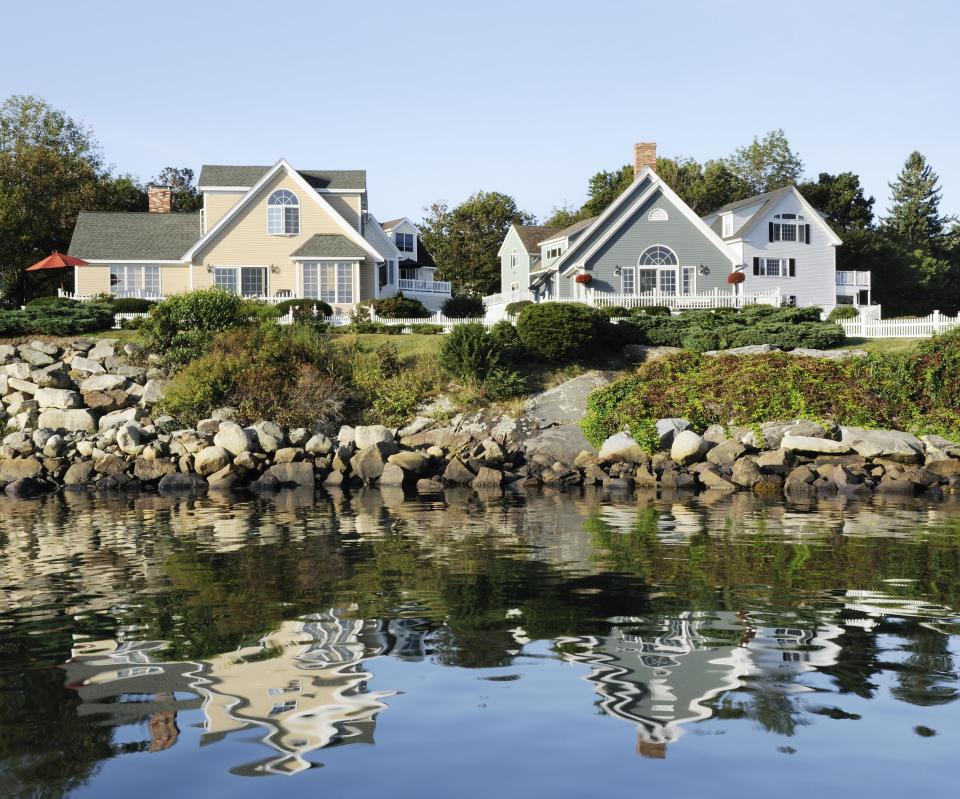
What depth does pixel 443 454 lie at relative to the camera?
2633 centimetres

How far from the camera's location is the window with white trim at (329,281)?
42.2 metres

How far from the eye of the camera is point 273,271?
1686 inches

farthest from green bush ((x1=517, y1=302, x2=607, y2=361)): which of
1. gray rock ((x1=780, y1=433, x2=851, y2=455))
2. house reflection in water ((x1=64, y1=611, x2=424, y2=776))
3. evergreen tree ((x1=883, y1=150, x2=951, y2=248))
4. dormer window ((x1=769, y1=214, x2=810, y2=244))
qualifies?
evergreen tree ((x1=883, y1=150, x2=951, y2=248))

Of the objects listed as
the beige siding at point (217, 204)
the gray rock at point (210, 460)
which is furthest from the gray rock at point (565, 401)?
the beige siding at point (217, 204)

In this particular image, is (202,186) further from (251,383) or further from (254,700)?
(254,700)

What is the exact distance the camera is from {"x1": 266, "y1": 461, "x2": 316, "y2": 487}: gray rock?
24.5 m

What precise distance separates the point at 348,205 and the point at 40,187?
2037 cm

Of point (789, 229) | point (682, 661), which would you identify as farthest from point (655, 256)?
point (682, 661)

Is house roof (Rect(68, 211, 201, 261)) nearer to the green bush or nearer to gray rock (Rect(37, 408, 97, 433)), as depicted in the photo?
gray rock (Rect(37, 408, 97, 433))

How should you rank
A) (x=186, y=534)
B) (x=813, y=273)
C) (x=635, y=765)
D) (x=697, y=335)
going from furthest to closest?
(x=813, y=273), (x=697, y=335), (x=186, y=534), (x=635, y=765)

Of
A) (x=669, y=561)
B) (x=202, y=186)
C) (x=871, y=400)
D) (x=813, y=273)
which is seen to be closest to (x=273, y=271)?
(x=202, y=186)

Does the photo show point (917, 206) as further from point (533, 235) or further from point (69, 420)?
point (69, 420)

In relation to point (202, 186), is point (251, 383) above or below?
below

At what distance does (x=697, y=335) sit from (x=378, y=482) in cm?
1299
